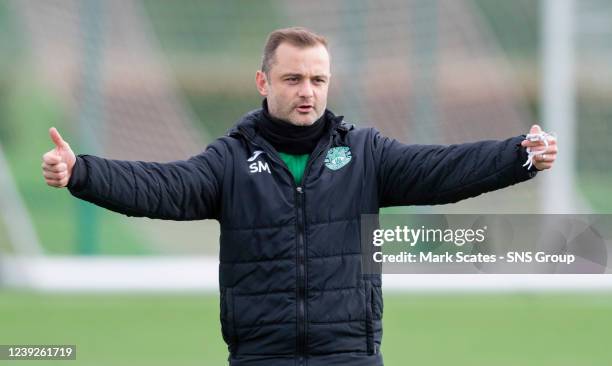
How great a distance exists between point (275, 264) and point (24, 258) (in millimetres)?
10848

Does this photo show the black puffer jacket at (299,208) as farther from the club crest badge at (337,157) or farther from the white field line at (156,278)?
the white field line at (156,278)

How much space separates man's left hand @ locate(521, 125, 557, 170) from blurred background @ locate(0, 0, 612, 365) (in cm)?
875

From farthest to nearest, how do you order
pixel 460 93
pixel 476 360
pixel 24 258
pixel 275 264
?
pixel 460 93 → pixel 24 258 → pixel 476 360 → pixel 275 264

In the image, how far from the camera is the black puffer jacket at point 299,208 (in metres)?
4.42

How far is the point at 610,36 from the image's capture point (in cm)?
1611

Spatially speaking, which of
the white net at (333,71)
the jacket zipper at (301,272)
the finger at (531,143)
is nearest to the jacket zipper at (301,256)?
the jacket zipper at (301,272)

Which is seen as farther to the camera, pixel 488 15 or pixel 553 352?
pixel 488 15

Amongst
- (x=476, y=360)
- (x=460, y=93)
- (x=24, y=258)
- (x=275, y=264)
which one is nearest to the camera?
(x=275, y=264)

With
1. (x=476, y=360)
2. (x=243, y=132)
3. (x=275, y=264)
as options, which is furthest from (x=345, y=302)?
(x=476, y=360)

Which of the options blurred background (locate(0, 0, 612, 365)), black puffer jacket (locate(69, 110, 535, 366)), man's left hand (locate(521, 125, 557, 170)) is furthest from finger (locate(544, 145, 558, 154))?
blurred background (locate(0, 0, 612, 365))

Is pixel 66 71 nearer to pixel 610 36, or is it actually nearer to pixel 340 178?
pixel 610 36

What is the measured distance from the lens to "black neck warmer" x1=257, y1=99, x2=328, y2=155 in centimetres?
457

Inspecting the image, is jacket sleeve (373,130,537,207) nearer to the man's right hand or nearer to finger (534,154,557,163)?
finger (534,154,557,163)

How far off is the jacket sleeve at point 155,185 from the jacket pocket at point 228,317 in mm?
281
